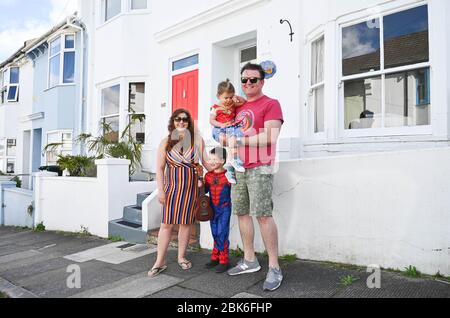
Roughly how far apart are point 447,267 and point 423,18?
2.91 metres

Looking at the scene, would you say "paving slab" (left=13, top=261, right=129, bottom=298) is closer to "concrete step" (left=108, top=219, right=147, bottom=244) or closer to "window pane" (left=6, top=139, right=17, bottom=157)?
"concrete step" (left=108, top=219, right=147, bottom=244)

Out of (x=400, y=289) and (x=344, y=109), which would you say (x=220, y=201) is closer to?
(x=400, y=289)

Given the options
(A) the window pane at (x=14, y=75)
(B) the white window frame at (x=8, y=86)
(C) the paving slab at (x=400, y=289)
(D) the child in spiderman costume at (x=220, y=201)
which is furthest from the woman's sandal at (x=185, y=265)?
(A) the window pane at (x=14, y=75)

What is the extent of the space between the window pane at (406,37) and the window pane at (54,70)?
10.8m

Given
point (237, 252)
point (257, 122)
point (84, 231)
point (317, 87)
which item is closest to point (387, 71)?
point (317, 87)

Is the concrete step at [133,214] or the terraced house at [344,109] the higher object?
Result: the terraced house at [344,109]

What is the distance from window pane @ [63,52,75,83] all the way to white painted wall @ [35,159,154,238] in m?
4.68

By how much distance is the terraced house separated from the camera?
3158 millimetres

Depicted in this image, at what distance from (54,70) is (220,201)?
10.8 m

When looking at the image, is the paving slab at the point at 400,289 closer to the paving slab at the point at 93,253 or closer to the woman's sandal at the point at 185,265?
the woman's sandal at the point at 185,265

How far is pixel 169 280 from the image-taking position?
335 centimetres

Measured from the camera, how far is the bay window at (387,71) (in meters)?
3.95

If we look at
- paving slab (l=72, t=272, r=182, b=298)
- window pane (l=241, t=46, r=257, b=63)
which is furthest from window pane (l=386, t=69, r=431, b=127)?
paving slab (l=72, t=272, r=182, b=298)

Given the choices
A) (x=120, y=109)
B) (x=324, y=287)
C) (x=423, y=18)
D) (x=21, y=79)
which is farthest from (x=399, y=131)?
(x=21, y=79)
